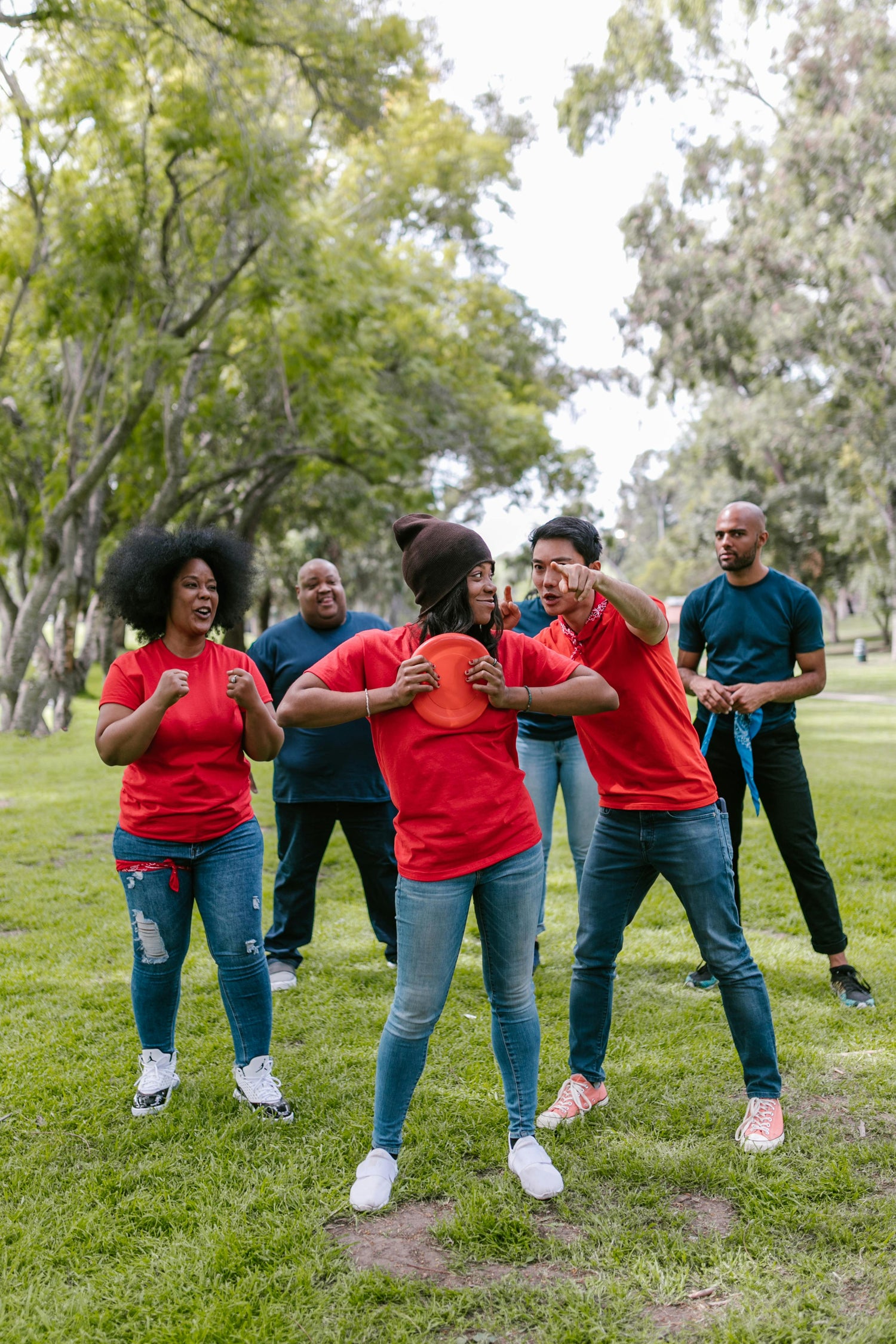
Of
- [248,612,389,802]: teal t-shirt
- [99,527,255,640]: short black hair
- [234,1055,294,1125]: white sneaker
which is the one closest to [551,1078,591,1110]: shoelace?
[234,1055,294,1125]: white sneaker

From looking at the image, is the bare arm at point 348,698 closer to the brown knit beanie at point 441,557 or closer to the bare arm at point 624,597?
the brown knit beanie at point 441,557

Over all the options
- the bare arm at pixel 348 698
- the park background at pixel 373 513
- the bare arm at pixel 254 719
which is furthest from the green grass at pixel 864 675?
the bare arm at pixel 348 698

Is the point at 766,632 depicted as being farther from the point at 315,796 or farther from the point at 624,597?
the point at 315,796

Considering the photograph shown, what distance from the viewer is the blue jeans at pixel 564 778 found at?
17.8 feet

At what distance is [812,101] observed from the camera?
21.2 meters

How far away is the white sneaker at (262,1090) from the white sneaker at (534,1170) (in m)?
0.91

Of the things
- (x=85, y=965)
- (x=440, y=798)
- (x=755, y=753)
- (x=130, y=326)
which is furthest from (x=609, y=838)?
(x=130, y=326)

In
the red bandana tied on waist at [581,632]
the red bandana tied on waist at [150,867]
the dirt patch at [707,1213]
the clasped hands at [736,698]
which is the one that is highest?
the red bandana tied on waist at [581,632]

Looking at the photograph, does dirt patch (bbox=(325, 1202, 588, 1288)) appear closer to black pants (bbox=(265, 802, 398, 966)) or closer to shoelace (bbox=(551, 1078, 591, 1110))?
shoelace (bbox=(551, 1078, 591, 1110))

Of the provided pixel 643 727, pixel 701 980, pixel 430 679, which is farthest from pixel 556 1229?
pixel 701 980

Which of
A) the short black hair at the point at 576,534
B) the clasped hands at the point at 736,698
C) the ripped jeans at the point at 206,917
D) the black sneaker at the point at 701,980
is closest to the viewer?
the short black hair at the point at 576,534

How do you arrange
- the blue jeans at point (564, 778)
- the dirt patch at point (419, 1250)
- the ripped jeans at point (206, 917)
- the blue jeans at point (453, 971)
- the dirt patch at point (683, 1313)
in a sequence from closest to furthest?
the dirt patch at point (683, 1313) < the dirt patch at point (419, 1250) < the blue jeans at point (453, 971) < the ripped jeans at point (206, 917) < the blue jeans at point (564, 778)

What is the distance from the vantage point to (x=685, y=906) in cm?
352

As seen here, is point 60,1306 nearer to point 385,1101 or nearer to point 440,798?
point 385,1101
